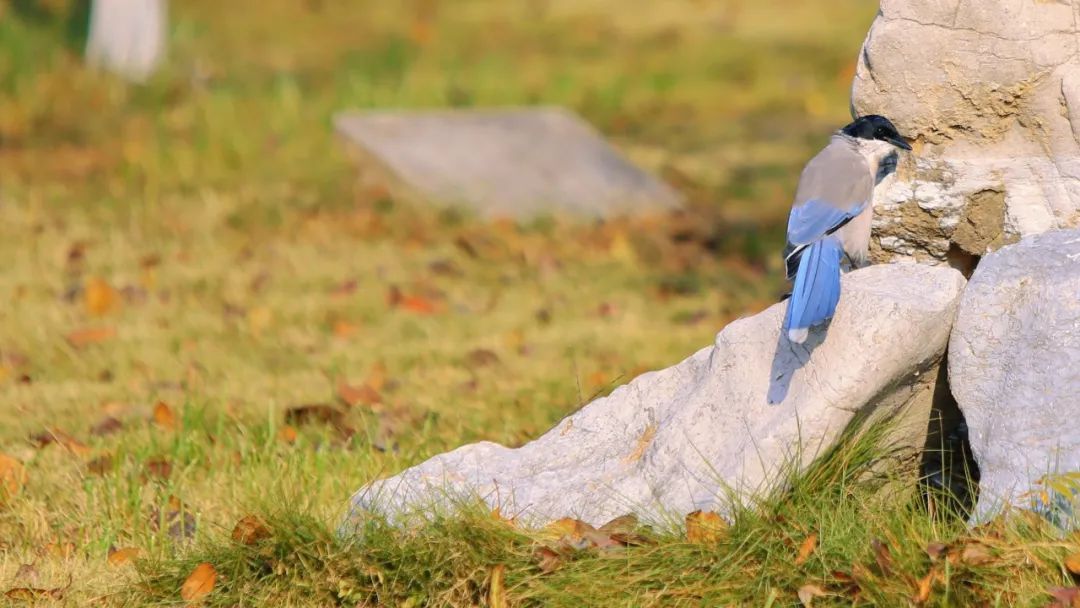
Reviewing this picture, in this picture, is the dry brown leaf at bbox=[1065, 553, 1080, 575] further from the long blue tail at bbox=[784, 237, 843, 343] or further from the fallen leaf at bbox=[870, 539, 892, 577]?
the long blue tail at bbox=[784, 237, 843, 343]

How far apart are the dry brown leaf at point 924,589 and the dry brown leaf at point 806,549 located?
265 millimetres

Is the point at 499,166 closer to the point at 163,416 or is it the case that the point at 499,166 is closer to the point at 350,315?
the point at 350,315

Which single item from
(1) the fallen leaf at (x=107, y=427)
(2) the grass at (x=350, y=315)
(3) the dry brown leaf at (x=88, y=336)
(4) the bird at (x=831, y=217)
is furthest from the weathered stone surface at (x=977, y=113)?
(3) the dry brown leaf at (x=88, y=336)

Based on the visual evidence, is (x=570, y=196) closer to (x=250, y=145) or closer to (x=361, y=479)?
(x=250, y=145)

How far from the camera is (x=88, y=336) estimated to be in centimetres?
614

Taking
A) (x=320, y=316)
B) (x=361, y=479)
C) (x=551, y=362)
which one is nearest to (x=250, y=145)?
(x=320, y=316)

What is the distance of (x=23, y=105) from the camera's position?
9898 mm

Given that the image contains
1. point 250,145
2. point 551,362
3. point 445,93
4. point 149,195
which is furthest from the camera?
point 445,93

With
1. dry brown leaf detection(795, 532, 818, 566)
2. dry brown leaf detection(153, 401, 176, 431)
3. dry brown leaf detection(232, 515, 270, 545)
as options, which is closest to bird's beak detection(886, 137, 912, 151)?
dry brown leaf detection(795, 532, 818, 566)

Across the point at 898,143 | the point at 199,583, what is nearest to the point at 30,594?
the point at 199,583

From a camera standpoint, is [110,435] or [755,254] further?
[755,254]

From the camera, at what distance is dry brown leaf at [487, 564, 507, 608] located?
315cm

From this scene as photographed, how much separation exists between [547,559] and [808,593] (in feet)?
2.01

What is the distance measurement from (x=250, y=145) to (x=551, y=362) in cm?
426
